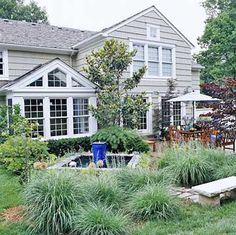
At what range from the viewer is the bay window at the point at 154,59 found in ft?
51.4

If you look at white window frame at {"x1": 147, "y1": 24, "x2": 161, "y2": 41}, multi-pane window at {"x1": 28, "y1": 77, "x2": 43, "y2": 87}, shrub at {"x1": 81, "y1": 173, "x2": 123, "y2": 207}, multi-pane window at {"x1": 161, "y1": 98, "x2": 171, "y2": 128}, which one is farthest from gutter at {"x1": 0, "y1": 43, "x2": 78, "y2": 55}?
shrub at {"x1": 81, "y1": 173, "x2": 123, "y2": 207}

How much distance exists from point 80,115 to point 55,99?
55.3 inches

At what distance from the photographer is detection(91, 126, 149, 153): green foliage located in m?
11.1

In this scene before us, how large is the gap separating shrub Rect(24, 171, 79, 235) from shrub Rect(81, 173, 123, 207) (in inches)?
7.7

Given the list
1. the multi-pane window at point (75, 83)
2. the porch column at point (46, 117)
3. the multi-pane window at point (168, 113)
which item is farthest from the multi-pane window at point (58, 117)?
the multi-pane window at point (168, 113)

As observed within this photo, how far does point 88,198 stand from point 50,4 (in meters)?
33.9

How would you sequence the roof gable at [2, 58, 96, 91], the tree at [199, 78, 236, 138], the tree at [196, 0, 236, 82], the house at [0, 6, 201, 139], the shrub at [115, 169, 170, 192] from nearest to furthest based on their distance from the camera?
the shrub at [115, 169, 170, 192]
the tree at [199, 78, 236, 138]
the roof gable at [2, 58, 96, 91]
the house at [0, 6, 201, 139]
the tree at [196, 0, 236, 82]

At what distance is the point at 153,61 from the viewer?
53.1 feet

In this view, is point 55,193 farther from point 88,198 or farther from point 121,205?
point 121,205

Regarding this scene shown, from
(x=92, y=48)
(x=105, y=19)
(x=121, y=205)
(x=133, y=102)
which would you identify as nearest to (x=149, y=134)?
(x=133, y=102)

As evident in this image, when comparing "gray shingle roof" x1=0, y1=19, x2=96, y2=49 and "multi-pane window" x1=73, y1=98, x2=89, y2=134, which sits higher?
"gray shingle roof" x1=0, y1=19, x2=96, y2=49

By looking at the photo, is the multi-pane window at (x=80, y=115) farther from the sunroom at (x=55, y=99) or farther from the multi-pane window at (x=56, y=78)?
the multi-pane window at (x=56, y=78)

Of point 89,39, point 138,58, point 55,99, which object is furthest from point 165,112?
point 55,99

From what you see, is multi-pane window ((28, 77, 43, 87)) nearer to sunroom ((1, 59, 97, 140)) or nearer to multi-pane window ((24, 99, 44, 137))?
sunroom ((1, 59, 97, 140))
